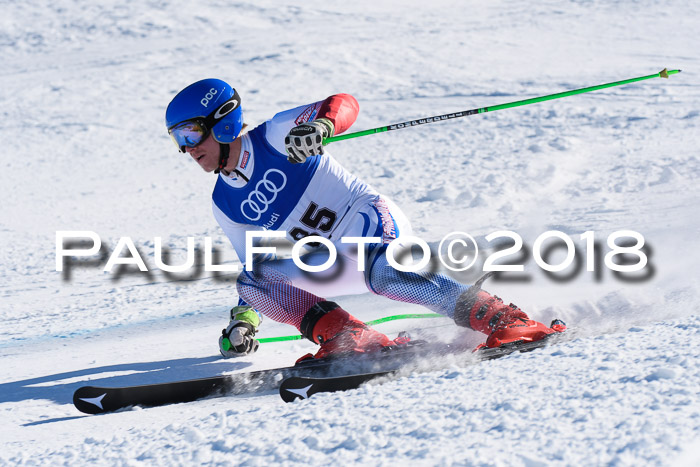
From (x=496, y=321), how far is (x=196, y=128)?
1577 millimetres

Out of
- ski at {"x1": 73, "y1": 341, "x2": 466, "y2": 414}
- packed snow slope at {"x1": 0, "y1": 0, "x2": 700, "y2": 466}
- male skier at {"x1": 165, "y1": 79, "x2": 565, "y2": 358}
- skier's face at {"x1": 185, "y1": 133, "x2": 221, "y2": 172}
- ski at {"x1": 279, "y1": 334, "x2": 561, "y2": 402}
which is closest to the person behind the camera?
packed snow slope at {"x1": 0, "y1": 0, "x2": 700, "y2": 466}

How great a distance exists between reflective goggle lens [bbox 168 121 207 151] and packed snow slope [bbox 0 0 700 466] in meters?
1.13

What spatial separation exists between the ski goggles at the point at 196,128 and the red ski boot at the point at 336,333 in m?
0.94

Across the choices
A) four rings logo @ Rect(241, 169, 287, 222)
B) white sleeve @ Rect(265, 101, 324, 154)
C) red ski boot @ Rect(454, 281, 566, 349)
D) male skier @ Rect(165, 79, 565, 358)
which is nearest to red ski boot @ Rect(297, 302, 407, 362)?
male skier @ Rect(165, 79, 565, 358)

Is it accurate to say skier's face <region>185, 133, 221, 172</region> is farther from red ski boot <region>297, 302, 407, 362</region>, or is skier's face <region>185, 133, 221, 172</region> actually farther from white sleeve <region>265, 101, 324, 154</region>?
red ski boot <region>297, 302, 407, 362</region>

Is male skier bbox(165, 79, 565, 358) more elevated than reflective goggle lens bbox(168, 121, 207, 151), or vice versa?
reflective goggle lens bbox(168, 121, 207, 151)

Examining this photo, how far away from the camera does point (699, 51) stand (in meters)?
11.9

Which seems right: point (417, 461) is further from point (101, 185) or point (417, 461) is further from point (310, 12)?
point (310, 12)

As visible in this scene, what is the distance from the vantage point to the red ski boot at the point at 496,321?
3.48m

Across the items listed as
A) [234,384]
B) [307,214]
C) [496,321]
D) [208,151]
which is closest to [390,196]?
[307,214]

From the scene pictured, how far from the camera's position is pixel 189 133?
12.3 feet

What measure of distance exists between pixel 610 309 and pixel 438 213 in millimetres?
3019

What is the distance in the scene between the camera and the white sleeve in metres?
3.80

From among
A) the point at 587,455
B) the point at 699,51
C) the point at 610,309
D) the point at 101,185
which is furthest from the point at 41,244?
the point at 699,51
